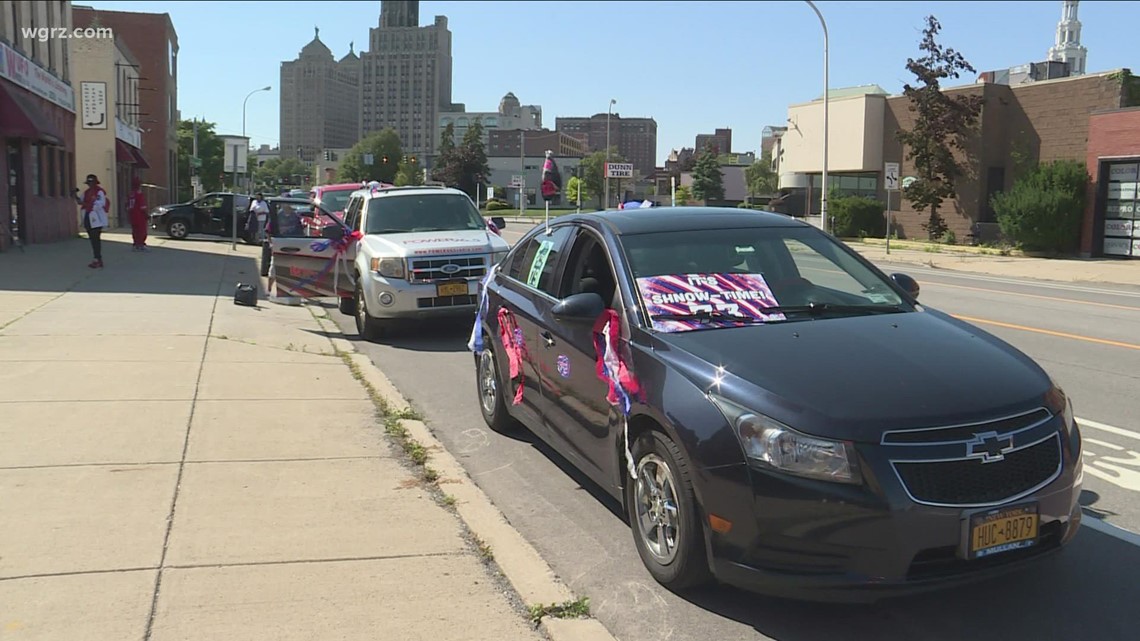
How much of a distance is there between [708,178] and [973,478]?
105761 millimetres

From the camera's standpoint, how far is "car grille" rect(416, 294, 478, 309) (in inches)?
451

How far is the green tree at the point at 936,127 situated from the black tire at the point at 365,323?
30.6 metres

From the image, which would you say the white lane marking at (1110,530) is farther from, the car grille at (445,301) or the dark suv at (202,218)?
the dark suv at (202,218)

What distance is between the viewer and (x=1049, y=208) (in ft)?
97.2

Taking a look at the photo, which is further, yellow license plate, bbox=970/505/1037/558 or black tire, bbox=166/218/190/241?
black tire, bbox=166/218/190/241

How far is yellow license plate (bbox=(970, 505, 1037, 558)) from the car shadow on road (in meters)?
0.37

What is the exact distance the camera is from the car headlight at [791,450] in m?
3.57

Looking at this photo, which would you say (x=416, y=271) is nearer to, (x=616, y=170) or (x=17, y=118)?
(x=17, y=118)

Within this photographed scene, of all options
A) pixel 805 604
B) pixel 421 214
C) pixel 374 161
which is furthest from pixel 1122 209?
pixel 374 161

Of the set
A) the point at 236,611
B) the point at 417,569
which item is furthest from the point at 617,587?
the point at 236,611

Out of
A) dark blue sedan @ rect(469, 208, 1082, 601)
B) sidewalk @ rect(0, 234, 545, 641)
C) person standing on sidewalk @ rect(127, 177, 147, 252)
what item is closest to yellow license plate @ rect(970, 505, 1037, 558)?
dark blue sedan @ rect(469, 208, 1082, 601)

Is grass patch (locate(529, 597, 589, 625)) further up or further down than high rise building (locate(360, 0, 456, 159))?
further down

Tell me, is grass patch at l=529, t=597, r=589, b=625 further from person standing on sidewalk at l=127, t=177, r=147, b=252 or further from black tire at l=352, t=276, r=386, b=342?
person standing on sidewalk at l=127, t=177, r=147, b=252

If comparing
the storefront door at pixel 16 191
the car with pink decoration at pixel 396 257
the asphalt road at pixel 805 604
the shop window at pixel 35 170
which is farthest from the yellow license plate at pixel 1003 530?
the shop window at pixel 35 170
